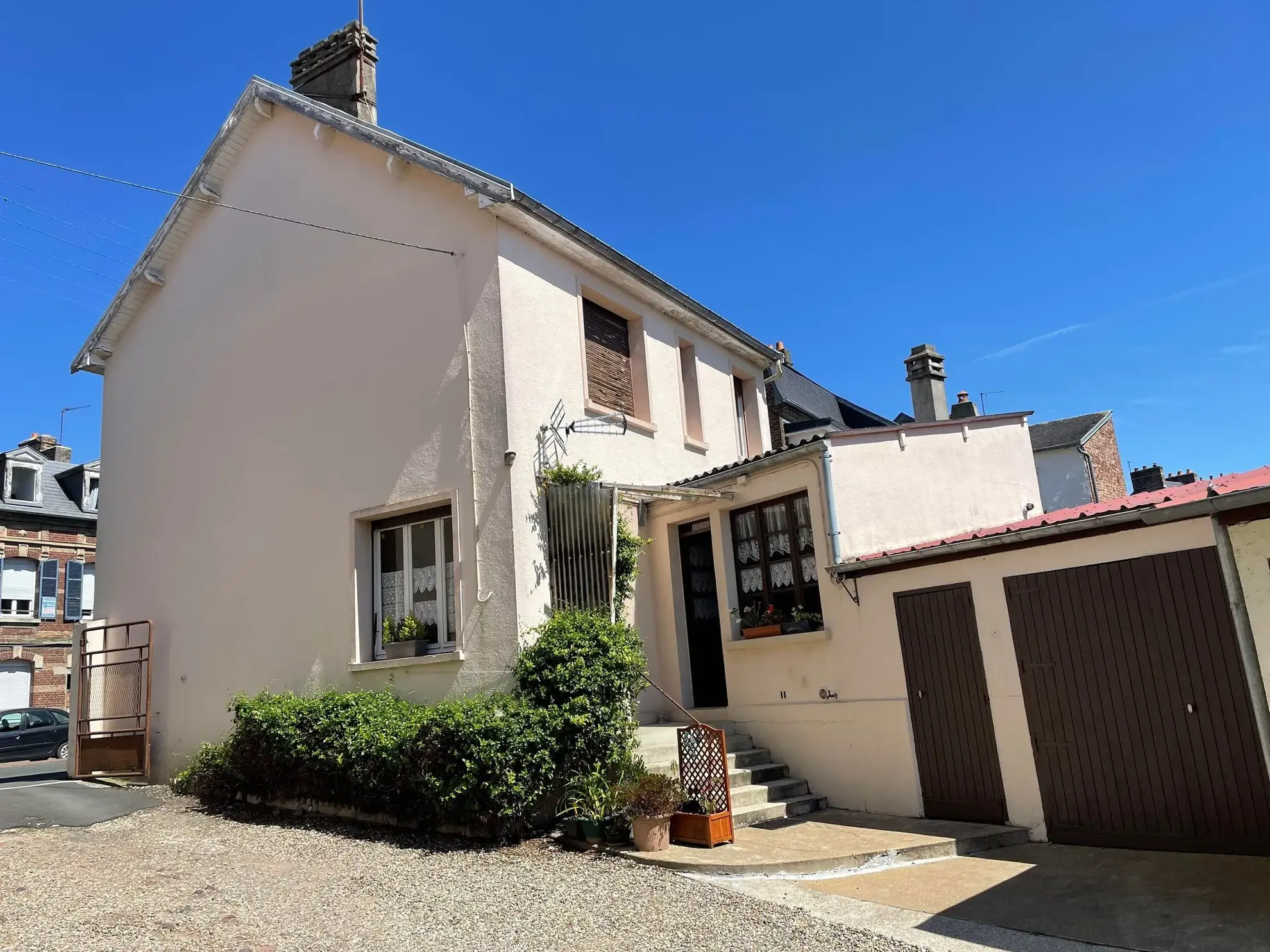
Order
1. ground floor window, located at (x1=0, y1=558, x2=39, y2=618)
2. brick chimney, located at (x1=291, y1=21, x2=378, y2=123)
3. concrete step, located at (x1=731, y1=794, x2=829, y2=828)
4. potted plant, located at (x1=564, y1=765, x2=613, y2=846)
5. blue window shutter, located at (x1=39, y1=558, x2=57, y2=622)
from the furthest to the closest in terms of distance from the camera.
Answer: blue window shutter, located at (x1=39, y1=558, x2=57, y2=622) < ground floor window, located at (x1=0, y1=558, x2=39, y2=618) < brick chimney, located at (x1=291, y1=21, x2=378, y2=123) < concrete step, located at (x1=731, y1=794, x2=829, y2=828) < potted plant, located at (x1=564, y1=765, x2=613, y2=846)

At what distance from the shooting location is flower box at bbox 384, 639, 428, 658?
9.80 metres

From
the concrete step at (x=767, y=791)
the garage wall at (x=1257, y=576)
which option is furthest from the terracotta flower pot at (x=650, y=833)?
the garage wall at (x=1257, y=576)

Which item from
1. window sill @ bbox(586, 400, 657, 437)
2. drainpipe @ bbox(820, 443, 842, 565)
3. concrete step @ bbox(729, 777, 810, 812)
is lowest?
concrete step @ bbox(729, 777, 810, 812)

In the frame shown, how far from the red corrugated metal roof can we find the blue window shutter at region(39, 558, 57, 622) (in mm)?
24964

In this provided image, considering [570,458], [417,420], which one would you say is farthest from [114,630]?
[570,458]

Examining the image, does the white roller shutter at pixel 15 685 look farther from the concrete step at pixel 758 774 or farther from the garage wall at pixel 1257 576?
the garage wall at pixel 1257 576

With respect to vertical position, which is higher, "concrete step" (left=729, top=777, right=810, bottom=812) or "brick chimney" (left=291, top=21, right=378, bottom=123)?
"brick chimney" (left=291, top=21, right=378, bottom=123)

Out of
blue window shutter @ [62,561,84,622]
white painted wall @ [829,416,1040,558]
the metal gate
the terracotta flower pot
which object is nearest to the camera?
the terracotta flower pot

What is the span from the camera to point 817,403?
21.1 metres

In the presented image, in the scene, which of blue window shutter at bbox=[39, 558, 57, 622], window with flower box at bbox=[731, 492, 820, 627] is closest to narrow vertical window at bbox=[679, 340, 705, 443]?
window with flower box at bbox=[731, 492, 820, 627]

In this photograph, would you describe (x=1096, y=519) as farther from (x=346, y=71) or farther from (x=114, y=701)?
(x=114, y=701)

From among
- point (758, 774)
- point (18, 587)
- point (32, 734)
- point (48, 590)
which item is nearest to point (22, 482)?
point (18, 587)

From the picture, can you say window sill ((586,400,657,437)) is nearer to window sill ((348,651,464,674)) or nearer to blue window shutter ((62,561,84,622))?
window sill ((348,651,464,674))

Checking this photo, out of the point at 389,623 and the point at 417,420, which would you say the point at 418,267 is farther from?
the point at 389,623
